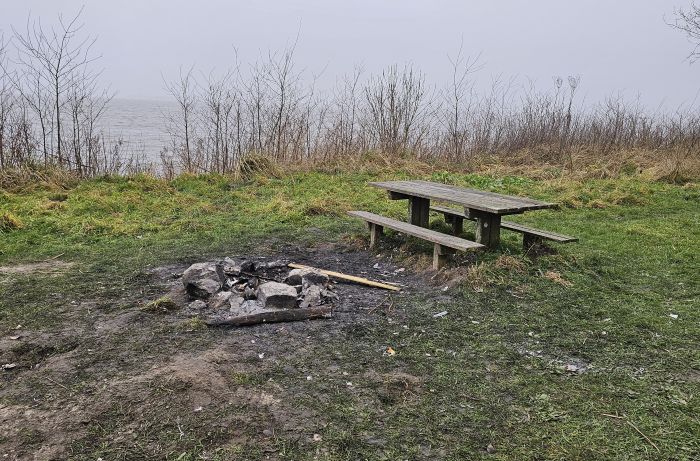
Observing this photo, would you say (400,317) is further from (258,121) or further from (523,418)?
(258,121)

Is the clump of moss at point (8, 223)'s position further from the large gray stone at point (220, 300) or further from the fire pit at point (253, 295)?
the large gray stone at point (220, 300)

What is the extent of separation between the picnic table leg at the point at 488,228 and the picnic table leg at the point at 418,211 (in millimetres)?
1239

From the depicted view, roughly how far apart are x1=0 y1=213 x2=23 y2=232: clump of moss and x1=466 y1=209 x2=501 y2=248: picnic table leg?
5.68m

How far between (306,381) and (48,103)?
9.67m

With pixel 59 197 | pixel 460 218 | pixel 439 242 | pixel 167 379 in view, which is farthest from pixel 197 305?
pixel 59 197

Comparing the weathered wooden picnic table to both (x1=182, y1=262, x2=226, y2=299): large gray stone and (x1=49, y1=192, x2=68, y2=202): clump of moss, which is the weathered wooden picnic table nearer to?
(x1=182, y1=262, x2=226, y2=299): large gray stone

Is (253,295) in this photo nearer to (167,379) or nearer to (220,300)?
(220,300)

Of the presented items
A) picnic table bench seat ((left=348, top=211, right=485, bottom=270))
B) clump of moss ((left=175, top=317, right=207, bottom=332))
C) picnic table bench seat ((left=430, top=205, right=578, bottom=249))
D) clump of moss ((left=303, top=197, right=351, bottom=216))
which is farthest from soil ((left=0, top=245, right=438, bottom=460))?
clump of moss ((left=303, top=197, right=351, bottom=216))

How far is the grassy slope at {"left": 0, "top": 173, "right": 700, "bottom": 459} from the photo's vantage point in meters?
2.46

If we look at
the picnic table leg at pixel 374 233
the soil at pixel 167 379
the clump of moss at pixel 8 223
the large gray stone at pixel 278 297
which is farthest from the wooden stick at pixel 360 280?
the clump of moss at pixel 8 223

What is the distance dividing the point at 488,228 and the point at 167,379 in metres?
3.38

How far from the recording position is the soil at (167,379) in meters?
2.40

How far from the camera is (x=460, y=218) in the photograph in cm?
623

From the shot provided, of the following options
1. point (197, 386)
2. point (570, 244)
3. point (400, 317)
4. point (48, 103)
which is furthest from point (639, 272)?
point (48, 103)
